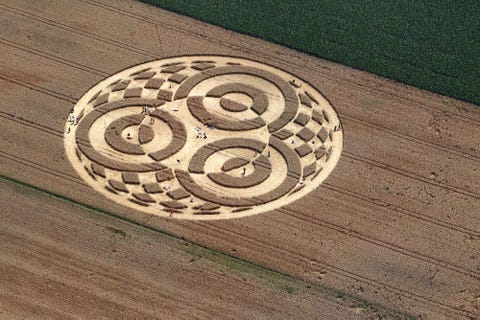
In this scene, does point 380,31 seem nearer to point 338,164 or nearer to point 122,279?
point 338,164

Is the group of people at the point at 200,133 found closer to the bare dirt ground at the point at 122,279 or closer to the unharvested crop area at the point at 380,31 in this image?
the bare dirt ground at the point at 122,279

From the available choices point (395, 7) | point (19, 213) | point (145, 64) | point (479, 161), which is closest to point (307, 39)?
point (395, 7)

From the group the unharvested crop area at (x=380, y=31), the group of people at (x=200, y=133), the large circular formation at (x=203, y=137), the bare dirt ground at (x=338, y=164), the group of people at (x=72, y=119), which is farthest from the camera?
the unharvested crop area at (x=380, y=31)

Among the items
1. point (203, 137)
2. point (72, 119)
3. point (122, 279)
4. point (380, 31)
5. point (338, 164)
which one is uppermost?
point (380, 31)

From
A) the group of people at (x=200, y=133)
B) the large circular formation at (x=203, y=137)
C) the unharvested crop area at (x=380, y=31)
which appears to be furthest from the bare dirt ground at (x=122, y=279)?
the unharvested crop area at (x=380, y=31)

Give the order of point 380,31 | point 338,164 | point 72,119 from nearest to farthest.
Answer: point 338,164 → point 72,119 → point 380,31

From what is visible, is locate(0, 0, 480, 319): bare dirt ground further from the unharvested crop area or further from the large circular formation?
the unharvested crop area

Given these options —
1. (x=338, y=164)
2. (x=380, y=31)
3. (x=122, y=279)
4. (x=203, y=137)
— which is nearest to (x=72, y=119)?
(x=203, y=137)
